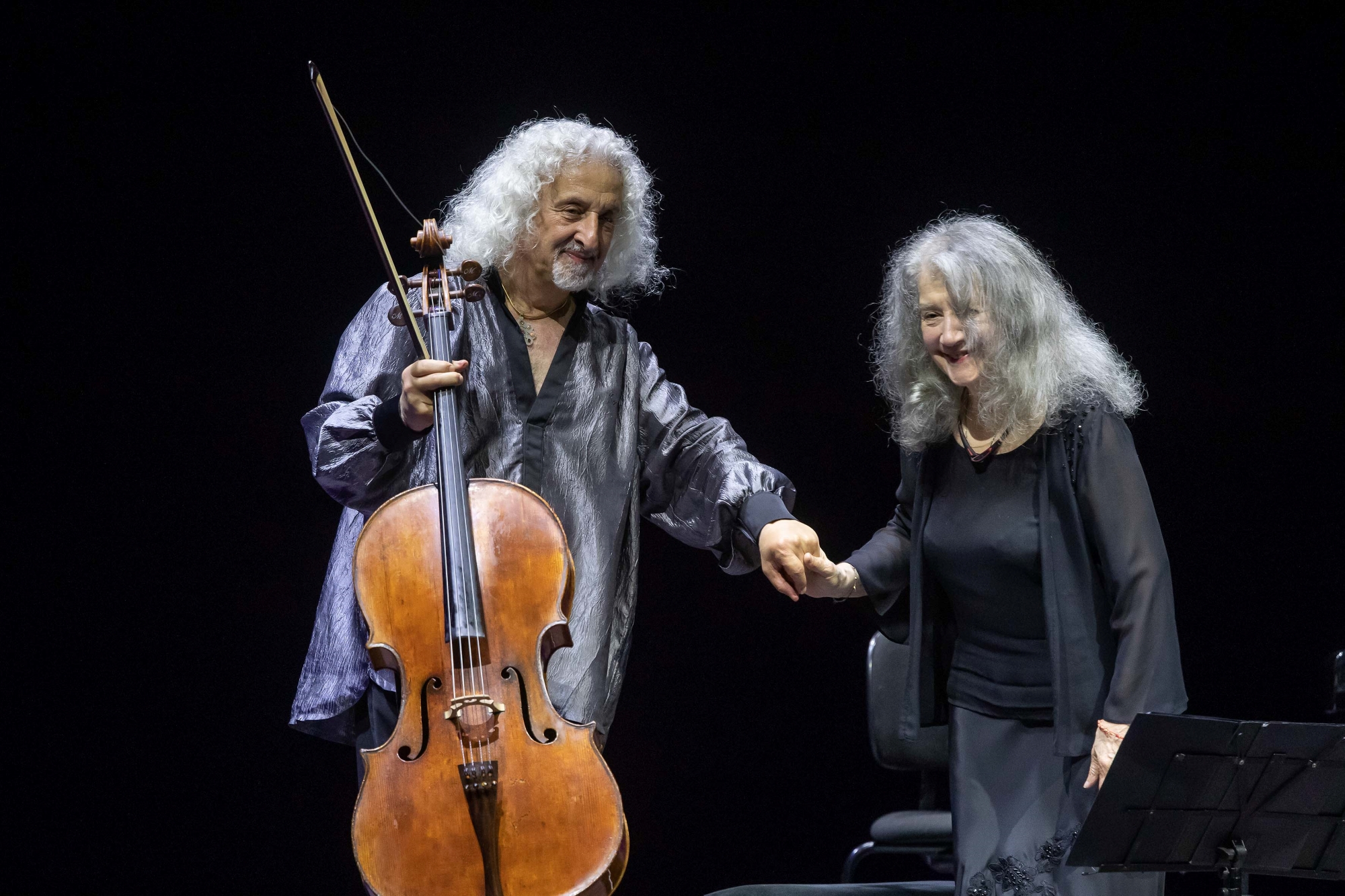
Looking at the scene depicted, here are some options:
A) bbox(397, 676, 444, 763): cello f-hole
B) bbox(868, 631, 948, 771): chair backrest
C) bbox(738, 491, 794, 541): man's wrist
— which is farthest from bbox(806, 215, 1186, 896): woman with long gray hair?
bbox(397, 676, 444, 763): cello f-hole

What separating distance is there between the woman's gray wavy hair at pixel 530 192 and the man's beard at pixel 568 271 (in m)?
0.07

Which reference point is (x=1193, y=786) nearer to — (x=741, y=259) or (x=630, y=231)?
(x=630, y=231)

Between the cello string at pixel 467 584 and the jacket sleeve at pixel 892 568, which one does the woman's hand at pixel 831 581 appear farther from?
the cello string at pixel 467 584

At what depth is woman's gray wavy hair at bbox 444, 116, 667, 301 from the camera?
216 centimetres

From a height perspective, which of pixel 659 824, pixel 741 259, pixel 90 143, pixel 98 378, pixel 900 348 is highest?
pixel 90 143

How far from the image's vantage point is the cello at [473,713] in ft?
5.32

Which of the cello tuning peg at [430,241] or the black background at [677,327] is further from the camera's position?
the black background at [677,327]

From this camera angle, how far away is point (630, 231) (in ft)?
7.66

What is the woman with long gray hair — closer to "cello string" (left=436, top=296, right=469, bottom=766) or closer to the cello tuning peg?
"cello string" (left=436, top=296, right=469, bottom=766)

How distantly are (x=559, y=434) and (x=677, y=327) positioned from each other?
4.52 feet

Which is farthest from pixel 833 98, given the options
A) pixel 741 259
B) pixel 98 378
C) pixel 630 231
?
pixel 98 378

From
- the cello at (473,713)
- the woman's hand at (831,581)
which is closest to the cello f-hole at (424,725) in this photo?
the cello at (473,713)

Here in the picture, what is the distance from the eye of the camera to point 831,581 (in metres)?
2.18

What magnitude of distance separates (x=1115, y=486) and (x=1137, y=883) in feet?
1.92
